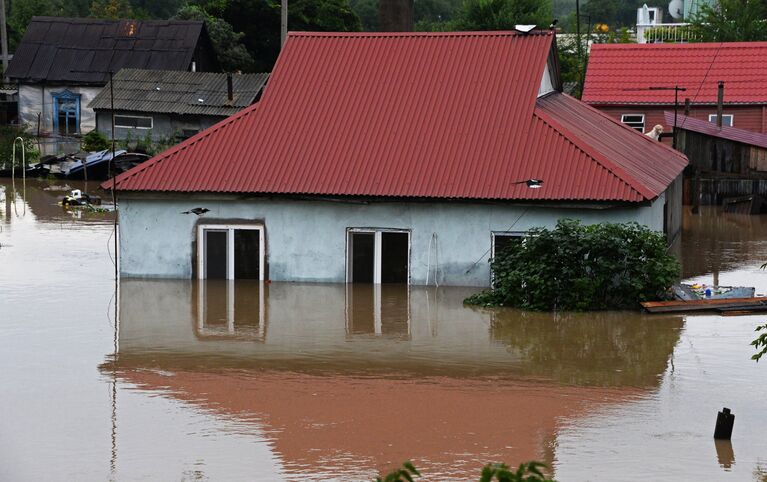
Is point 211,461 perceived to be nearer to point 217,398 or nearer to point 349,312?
point 217,398

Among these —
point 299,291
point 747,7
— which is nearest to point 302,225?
point 299,291

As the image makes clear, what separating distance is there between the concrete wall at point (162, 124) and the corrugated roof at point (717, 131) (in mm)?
19395

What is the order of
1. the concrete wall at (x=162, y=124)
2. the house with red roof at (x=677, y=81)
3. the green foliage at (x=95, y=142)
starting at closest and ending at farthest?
the house with red roof at (x=677, y=81)
the green foliage at (x=95, y=142)
the concrete wall at (x=162, y=124)

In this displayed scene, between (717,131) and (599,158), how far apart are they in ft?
60.2

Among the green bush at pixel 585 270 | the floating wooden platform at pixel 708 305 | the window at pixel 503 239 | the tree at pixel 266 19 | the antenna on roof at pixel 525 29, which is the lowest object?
the floating wooden platform at pixel 708 305

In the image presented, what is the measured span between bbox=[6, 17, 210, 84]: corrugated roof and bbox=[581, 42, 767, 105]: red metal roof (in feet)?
63.4

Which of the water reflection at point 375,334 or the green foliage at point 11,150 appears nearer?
the water reflection at point 375,334

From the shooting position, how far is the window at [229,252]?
86.2 feet

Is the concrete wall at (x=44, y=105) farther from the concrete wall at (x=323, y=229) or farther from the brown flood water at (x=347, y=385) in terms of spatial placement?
the concrete wall at (x=323, y=229)

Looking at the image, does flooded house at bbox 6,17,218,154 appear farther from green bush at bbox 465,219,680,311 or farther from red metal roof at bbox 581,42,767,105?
green bush at bbox 465,219,680,311

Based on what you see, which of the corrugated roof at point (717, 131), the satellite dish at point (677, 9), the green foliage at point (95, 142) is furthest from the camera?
the satellite dish at point (677, 9)

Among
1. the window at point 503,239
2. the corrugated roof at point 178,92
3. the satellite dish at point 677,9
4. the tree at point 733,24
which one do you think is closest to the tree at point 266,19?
the corrugated roof at point 178,92

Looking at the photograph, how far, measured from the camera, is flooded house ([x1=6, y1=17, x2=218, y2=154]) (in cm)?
5934

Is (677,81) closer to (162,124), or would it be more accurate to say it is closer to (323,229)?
(162,124)
